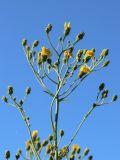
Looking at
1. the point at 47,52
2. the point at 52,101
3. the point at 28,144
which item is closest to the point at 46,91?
the point at 52,101

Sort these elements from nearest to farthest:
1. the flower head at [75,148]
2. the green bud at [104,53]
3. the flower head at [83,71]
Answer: the flower head at [83,71] < the green bud at [104,53] < the flower head at [75,148]

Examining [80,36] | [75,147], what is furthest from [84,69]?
[75,147]

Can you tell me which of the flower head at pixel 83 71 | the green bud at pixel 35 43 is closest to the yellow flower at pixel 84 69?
the flower head at pixel 83 71

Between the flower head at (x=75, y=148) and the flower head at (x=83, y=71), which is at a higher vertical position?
the flower head at (x=83, y=71)

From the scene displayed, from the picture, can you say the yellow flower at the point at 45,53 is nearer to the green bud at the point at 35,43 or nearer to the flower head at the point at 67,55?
the flower head at the point at 67,55

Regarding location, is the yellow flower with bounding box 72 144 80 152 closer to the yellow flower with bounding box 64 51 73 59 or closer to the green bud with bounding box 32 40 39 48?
the yellow flower with bounding box 64 51 73 59

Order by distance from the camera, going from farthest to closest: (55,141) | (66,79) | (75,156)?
(75,156) < (66,79) < (55,141)

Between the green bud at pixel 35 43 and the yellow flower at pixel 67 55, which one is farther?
the green bud at pixel 35 43

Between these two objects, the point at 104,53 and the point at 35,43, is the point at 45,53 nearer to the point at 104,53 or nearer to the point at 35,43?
the point at 35,43

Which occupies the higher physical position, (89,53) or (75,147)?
(89,53)

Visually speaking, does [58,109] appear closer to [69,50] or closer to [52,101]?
[52,101]

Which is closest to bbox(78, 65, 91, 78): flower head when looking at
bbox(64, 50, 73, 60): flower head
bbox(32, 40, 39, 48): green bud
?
bbox(64, 50, 73, 60): flower head
